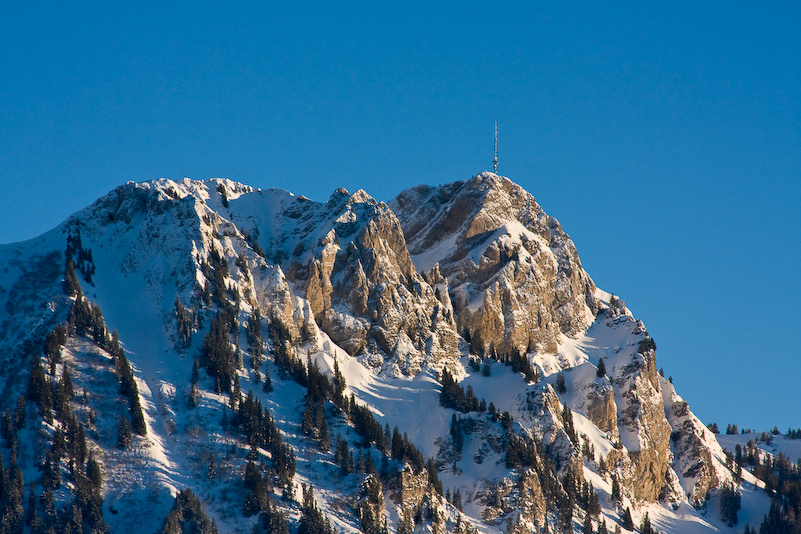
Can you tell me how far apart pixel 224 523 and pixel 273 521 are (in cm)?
821

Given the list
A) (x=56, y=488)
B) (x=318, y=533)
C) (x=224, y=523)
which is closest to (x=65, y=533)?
(x=56, y=488)

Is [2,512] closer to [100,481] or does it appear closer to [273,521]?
[100,481]

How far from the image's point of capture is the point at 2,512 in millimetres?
188625

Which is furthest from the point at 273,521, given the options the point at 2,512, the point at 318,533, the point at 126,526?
the point at 2,512

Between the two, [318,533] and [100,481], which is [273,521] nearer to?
[318,533]

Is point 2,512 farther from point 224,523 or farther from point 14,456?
point 224,523

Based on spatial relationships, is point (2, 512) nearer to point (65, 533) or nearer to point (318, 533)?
point (65, 533)

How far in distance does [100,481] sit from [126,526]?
9.58 m

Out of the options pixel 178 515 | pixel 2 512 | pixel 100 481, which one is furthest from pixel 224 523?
pixel 2 512

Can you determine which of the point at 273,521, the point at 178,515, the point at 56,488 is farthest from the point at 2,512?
the point at 273,521

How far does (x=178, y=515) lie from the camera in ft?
641

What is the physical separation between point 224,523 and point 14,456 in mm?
36219

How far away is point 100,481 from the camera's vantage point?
19900 centimetres

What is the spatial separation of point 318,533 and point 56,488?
42.7m
